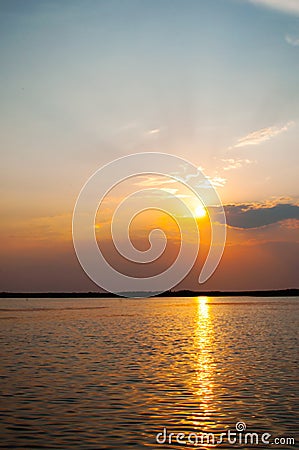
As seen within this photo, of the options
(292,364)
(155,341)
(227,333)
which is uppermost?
(227,333)

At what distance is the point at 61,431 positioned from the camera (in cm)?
1995

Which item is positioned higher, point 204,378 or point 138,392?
point 204,378

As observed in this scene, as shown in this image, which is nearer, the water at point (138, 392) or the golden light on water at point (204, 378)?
the water at point (138, 392)

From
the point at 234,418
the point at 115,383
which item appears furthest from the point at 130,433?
the point at 115,383

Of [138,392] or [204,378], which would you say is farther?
[204,378]

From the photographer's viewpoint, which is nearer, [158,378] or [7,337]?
[158,378]

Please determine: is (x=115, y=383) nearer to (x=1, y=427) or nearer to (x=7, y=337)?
(x=1, y=427)

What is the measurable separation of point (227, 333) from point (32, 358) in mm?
30722

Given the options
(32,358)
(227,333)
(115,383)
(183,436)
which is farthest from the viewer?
Result: (227,333)

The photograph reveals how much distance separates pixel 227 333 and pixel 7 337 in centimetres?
2381

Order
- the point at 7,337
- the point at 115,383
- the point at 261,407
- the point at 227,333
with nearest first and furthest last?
the point at 261,407, the point at 115,383, the point at 7,337, the point at 227,333

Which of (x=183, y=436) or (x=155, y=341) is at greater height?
(x=155, y=341)

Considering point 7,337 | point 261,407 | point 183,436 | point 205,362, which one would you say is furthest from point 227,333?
point 183,436

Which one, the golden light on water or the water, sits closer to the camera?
the water
